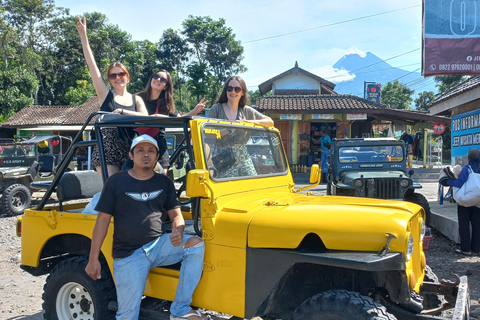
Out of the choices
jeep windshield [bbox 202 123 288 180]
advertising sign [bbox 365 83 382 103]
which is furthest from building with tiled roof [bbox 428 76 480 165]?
advertising sign [bbox 365 83 382 103]

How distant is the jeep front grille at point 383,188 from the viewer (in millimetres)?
8195

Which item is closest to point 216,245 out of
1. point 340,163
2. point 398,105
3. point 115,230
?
point 115,230

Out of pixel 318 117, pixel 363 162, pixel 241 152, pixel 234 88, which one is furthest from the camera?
pixel 318 117

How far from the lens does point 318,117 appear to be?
65.3 ft

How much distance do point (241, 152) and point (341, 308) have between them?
4.97 ft

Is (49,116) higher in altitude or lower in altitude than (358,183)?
higher

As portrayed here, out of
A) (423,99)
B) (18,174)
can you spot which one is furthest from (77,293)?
(423,99)

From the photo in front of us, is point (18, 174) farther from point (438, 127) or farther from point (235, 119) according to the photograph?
point (438, 127)

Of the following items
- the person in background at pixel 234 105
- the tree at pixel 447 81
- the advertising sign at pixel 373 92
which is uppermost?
the tree at pixel 447 81

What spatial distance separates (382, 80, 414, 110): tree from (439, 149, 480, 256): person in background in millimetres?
45865

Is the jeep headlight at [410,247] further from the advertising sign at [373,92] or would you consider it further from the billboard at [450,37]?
the advertising sign at [373,92]

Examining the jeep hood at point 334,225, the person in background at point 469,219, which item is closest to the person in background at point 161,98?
the jeep hood at point 334,225

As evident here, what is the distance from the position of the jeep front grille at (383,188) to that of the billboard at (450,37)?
7.53 ft

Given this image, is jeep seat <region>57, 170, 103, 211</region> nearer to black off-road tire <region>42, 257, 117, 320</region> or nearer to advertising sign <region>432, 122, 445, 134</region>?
black off-road tire <region>42, 257, 117, 320</region>
